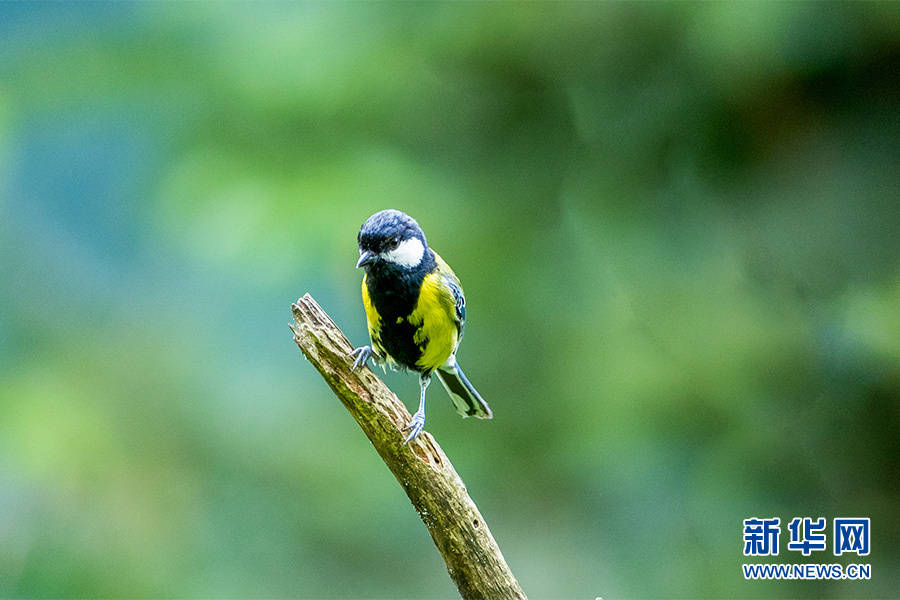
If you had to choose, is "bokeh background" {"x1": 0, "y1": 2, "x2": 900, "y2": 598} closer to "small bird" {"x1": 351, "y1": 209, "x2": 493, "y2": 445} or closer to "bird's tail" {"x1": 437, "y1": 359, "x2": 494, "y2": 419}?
"bird's tail" {"x1": 437, "y1": 359, "x2": 494, "y2": 419}

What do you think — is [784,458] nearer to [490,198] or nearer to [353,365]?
[490,198]

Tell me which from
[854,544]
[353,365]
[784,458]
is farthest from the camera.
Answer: [784,458]

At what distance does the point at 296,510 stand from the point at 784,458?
2.31m

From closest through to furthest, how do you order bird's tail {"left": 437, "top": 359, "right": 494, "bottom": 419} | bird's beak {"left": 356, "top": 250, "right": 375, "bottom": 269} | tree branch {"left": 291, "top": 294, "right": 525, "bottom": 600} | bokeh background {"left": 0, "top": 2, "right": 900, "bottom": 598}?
1. tree branch {"left": 291, "top": 294, "right": 525, "bottom": 600}
2. bird's beak {"left": 356, "top": 250, "right": 375, "bottom": 269}
3. bird's tail {"left": 437, "top": 359, "right": 494, "bottom": 419}
4. bokeh background {"left": 0, "top": 2, "right": 900, "bottom": 598}

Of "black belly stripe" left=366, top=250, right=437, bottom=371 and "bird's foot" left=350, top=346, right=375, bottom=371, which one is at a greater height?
"black belly stripe" left=366, top=250, right=437, bottom=371

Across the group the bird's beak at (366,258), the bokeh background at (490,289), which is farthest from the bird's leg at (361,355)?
the bokeh background at (490,289)

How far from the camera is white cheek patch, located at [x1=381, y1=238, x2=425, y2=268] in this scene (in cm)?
245

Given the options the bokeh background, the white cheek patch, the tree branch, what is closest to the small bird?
the white cheek patch

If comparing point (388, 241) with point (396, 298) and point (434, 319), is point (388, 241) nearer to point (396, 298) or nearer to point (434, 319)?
point (396, 298)

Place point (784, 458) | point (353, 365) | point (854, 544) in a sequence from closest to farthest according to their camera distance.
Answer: point (353, 365) → point (854, 544) → point (784, 458)

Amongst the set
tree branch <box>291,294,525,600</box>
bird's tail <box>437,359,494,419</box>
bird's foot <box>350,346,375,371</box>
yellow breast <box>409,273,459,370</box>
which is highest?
bird's tail <box>437,359,494,419</box>

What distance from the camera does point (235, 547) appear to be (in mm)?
4184

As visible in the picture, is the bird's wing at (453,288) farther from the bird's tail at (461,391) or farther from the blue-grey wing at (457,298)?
the bird's tail at (461,391)

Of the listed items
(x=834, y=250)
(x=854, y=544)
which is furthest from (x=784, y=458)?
(x=834, y=250)
